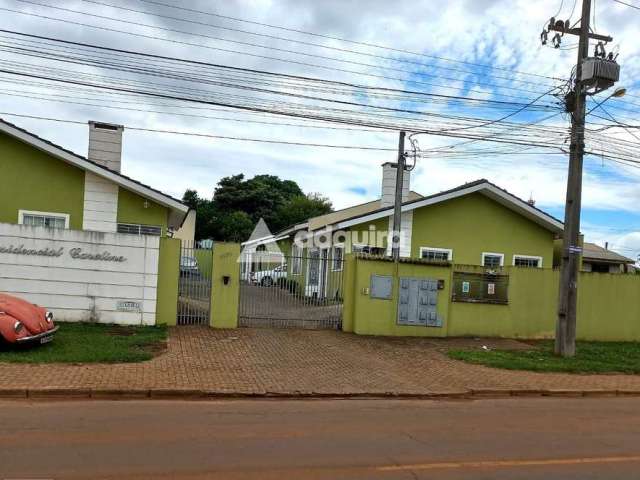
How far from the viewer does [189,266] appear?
13891 mm

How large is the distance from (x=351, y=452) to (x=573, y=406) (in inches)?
196

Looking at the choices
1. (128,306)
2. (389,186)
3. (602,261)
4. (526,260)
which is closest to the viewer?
(128,306)

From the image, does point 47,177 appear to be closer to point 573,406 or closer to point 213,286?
point 213,286

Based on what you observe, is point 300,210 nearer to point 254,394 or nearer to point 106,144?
point 106,144

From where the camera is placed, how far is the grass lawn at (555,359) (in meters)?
11.9

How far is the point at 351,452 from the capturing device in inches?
228

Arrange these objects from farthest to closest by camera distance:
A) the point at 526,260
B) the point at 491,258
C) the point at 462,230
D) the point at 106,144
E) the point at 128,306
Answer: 1. the point at 526,260
2. the point at 491,258
3. the point at 462,230
4. the point at 106,144
5. the point at 128,306

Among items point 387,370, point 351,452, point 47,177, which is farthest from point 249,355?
point 47,177

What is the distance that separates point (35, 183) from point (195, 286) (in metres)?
5.60

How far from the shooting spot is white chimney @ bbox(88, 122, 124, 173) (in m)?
17.8

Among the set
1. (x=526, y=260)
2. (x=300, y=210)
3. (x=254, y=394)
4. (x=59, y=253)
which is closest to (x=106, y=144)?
(x=59, y=253)

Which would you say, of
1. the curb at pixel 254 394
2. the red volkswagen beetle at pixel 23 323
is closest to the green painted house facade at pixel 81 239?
the red volkswagen beetle at pixel 23 323

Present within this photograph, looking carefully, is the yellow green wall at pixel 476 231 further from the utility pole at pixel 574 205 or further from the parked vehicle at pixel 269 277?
the utility pole at pixel 574 205

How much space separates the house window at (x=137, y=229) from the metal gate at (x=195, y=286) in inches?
102
